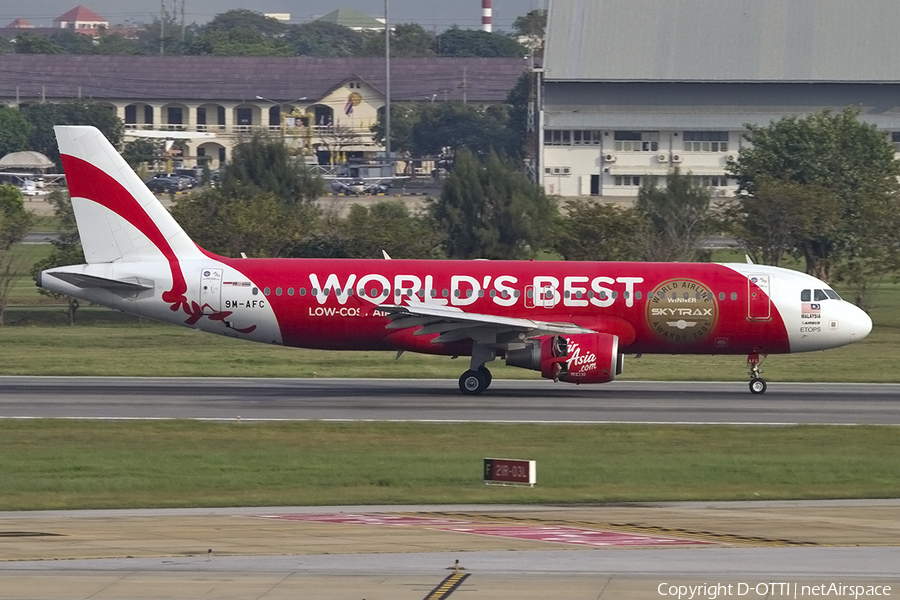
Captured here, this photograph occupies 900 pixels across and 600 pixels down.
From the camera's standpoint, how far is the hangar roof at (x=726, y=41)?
408ft

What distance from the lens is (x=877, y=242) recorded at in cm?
6425

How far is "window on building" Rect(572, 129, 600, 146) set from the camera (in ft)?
411

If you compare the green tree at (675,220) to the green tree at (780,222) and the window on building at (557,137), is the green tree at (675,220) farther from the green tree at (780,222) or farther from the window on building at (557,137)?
the window on building at (557,137)

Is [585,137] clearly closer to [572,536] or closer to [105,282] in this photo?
[105,282]

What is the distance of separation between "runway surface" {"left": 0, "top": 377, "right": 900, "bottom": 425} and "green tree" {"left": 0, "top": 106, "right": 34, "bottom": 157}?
119468 mm

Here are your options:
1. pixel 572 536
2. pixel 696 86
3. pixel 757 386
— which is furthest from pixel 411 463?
pixel 696 86

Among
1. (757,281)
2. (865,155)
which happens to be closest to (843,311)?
(757,281)

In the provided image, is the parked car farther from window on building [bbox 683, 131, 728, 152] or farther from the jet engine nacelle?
the jet engine nacelle

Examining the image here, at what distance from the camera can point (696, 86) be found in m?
125

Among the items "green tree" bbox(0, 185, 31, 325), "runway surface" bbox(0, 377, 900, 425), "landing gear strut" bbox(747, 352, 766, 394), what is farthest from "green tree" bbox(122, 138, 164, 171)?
"landing gear strut" bbox(747, 352, 766, 394)

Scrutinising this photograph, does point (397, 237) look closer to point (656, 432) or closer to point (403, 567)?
point (656, 432)

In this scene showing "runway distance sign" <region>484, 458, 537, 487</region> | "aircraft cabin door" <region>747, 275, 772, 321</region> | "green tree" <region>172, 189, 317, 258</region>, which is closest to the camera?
"runway distance sign" <region>484, 458, 537, 487</region>

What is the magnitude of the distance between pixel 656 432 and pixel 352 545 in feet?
45.2

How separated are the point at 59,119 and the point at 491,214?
97.2 m
